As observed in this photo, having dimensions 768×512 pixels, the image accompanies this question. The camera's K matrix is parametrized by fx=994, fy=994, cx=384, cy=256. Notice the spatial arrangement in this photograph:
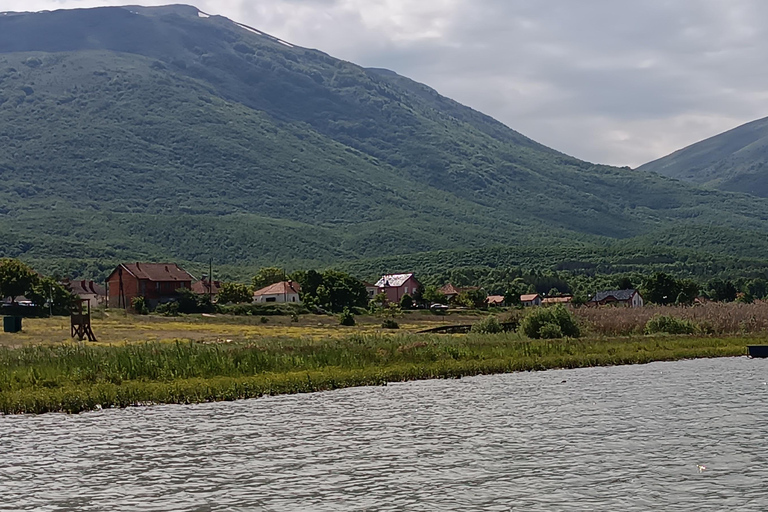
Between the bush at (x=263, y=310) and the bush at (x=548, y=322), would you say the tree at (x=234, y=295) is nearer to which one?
the bush at (x=263, y=310)

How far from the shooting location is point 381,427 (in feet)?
94.3

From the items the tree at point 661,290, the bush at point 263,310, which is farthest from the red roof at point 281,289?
the tree at point 661,290

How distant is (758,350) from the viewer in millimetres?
53656

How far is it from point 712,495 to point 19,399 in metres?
23.4

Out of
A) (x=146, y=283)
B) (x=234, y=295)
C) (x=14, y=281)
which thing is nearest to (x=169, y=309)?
(x=14, y=281)

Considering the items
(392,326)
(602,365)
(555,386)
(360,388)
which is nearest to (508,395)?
(555,386)

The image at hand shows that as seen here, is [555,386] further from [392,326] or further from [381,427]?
[392,326]

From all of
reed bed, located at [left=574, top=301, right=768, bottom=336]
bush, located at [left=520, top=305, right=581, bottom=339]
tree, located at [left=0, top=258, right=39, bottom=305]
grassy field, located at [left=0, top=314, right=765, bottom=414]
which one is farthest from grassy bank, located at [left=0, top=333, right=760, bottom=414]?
tree, located at [left=0, top=258, right=39, bottom=305]

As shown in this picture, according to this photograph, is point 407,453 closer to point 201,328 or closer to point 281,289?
point 201,328

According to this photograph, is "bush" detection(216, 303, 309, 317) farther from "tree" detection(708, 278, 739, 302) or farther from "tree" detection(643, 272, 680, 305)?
"tree" detection(708, 278, 739, 302)

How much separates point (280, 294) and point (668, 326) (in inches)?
4106

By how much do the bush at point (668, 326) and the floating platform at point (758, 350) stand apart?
13.3 metres

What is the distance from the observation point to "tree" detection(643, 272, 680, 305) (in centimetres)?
14362

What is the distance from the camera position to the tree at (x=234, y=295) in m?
154
